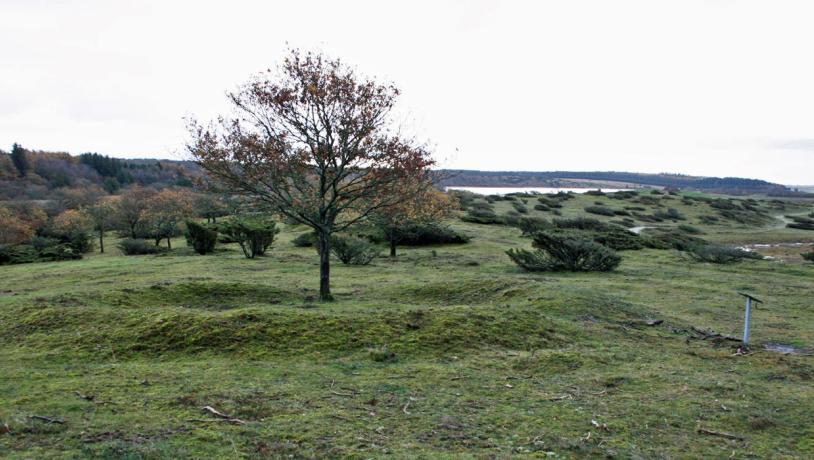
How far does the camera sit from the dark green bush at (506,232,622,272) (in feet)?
59.9

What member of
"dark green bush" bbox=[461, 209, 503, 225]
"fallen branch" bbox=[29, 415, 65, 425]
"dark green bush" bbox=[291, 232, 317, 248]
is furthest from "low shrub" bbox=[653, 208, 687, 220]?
"fallen branch" bbox=[29, 415, 65, 425]

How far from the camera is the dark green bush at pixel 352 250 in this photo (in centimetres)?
2170

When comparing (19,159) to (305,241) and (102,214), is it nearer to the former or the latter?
(102,214)

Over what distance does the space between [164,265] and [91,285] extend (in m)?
6.15

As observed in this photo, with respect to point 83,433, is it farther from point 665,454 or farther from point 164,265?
point 164,265

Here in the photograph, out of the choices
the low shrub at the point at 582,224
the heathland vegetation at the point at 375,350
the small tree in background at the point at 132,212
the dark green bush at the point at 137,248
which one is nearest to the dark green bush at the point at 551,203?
the low shrub at the point at 582,224

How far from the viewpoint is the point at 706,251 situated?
2153cm

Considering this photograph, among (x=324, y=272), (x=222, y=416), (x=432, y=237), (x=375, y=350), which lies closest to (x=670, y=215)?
(x=432, y=237)

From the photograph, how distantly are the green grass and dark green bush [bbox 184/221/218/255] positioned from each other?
1616cm

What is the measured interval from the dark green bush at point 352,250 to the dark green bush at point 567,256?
635cm

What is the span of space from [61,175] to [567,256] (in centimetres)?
9254

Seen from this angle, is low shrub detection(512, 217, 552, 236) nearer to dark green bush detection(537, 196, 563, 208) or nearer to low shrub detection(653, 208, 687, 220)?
dark green bush detection(537, 196, 563, 208)

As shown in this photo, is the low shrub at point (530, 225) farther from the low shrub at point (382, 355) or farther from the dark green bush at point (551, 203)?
the low shrub at point (382, 355)

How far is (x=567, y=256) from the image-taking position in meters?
18.5
